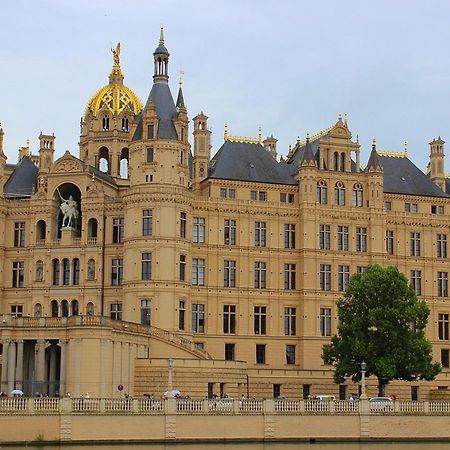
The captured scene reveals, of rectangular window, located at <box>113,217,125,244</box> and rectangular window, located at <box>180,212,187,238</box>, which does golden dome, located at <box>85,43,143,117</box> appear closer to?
rectangular window, located at <box>113,217,125,244</box>

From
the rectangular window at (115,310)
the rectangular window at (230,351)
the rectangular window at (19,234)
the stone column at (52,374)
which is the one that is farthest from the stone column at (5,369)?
the rectangular window at (230,351)

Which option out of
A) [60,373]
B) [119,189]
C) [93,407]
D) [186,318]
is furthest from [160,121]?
[93,407]

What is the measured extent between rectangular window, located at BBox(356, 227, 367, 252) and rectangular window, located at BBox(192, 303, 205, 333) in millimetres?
14841

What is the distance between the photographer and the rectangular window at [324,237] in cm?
9425

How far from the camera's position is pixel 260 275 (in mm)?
92750

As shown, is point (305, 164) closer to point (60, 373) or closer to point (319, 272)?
point (319, 272)

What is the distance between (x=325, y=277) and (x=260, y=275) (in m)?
5.68

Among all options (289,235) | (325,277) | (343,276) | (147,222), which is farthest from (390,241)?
(147,222)

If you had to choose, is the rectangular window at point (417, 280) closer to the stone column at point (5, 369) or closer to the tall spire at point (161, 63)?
the tall spire at point (161, 63)

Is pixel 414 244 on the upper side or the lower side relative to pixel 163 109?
lower

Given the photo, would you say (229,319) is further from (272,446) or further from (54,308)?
(272,446)

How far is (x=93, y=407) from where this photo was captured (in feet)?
200

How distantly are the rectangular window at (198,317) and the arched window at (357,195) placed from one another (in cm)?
1657

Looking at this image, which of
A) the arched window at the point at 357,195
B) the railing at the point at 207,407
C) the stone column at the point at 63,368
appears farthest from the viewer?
the arched window at the point at 357,195
